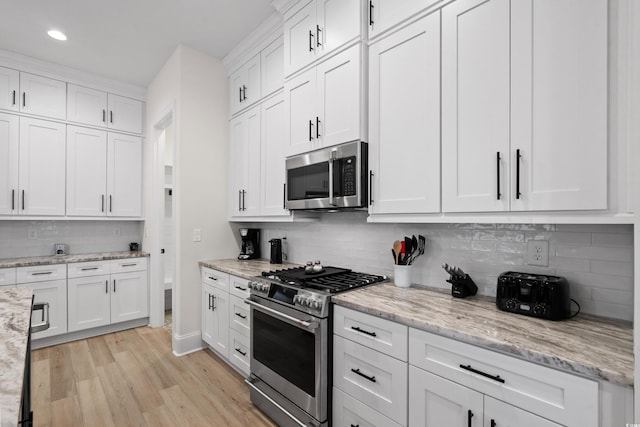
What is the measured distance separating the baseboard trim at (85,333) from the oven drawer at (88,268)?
64 centimetres

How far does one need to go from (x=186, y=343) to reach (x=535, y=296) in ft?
9.82

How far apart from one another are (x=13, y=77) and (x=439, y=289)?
4602 mm

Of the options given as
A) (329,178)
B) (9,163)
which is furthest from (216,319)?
(9,163)

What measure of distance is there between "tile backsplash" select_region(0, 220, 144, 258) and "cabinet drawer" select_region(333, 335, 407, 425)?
12.2ft

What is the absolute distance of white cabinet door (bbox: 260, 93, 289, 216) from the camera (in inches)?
106

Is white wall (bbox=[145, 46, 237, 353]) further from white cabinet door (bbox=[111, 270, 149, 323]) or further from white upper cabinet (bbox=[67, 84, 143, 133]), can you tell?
white cabinet door (bbox=[111, 270, 149, 323])

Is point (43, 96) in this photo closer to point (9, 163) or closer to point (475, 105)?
point (9, 163)

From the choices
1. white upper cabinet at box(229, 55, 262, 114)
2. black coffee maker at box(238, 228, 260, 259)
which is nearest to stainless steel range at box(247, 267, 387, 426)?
black coffee maker at box(238, 228, 260, 259)

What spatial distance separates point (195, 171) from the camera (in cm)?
317

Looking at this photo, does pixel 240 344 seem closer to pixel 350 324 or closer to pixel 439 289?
pixel 350 324

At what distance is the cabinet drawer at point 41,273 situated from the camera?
3144mm

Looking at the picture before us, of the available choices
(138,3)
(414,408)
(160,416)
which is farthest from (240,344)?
(138,3)

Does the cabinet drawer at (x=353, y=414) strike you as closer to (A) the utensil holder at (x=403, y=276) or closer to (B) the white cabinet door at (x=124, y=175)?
(A) the utensil holder at (x=403, y=276)

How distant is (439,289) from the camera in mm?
1894
